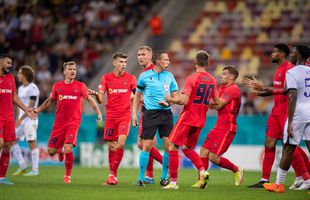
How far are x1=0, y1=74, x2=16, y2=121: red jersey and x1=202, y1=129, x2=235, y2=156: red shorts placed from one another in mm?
4026

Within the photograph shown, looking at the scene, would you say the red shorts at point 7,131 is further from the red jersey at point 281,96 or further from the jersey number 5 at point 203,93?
the red jersey at point 281,96

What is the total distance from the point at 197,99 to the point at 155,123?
948mm

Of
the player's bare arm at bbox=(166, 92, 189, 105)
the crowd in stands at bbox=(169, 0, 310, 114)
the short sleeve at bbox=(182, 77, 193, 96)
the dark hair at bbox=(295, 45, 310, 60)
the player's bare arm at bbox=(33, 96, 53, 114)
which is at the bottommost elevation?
the player's bare arm at bbox=(33, 96, 53, 114)

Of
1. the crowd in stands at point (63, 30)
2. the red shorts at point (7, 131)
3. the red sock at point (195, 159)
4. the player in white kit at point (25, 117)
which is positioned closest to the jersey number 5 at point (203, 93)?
the red sock at point (195, 159)

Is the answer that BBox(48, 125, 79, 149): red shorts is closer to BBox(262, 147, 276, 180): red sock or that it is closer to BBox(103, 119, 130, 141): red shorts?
BBox(103, 119, 130, 141): red shorts

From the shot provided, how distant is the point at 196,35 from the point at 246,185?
54.1ft

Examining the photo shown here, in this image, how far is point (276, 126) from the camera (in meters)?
14.5

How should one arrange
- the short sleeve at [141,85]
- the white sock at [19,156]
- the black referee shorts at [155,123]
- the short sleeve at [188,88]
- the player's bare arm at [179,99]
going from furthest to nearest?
1. the white sock at [19,156]
2. the short sleeve at [141,85]
3. the black referee shorts at [155,123]
4. the short sleeve at [188,88]
5. the player's bare arm at [179,99]

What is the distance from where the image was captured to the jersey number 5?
1389 centimetres

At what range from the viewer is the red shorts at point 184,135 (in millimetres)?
13773

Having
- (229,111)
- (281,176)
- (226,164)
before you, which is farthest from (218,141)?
(281,176)

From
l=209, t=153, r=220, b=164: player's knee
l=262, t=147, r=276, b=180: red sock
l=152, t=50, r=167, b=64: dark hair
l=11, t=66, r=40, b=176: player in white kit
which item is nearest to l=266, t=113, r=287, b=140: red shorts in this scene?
l=262, t=147, r=276, b=180: red sock

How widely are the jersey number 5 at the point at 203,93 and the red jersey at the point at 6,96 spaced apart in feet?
12.6

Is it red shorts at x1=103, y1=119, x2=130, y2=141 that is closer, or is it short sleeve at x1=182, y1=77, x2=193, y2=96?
short sleeve at x1=182, y1=77, x2=193, y2=96
